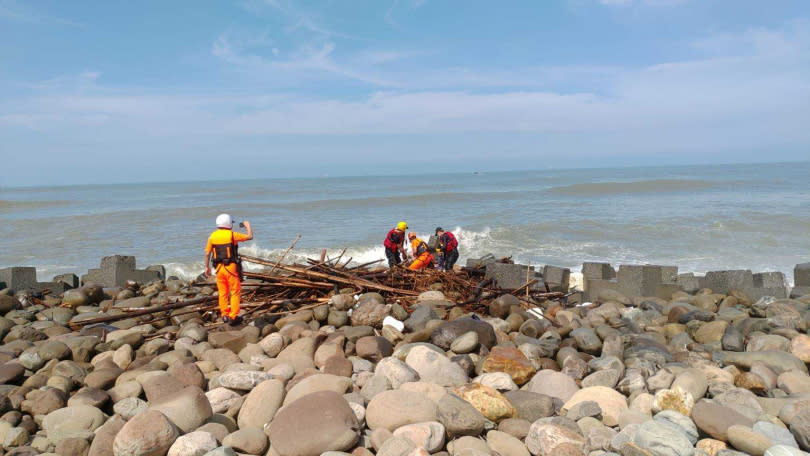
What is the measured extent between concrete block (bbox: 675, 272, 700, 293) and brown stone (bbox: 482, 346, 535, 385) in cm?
645

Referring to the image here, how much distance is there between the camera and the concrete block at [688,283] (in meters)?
10.5

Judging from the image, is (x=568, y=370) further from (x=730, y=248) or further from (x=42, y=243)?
(x=42, y=243)

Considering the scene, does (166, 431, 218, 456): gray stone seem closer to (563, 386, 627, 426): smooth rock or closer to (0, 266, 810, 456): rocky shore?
(0, 266, 810, 456): rocky shore

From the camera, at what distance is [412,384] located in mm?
4832

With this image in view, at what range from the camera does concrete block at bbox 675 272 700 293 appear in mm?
10516

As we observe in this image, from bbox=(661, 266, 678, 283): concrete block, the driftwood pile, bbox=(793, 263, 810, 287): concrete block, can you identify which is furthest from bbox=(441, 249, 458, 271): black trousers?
bbox=(793, 263, 810, 287): concrete block

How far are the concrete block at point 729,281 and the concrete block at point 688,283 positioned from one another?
8.2 inches

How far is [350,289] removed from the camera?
8430mm

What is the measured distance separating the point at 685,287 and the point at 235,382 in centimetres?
872

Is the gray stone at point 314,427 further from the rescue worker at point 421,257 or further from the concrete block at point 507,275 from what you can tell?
the rescue worker at point 421,257

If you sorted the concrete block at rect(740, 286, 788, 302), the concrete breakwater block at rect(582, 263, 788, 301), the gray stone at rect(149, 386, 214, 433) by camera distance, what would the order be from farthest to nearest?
1. the concrete breakwater block at rect(582, 263, 788, 301)
2. the concrete block at rect(740, 286, 788, 302)
3. the gray stone at rect(149, 386, 214, 433)

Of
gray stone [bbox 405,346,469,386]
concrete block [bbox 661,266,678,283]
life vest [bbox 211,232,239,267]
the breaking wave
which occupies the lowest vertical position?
concrete block [bbox 661,266,678,283]

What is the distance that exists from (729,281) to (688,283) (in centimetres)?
68

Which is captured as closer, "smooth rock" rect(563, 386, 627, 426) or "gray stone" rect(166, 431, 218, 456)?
"gray stone" rect(166, 431, 218, 456)
